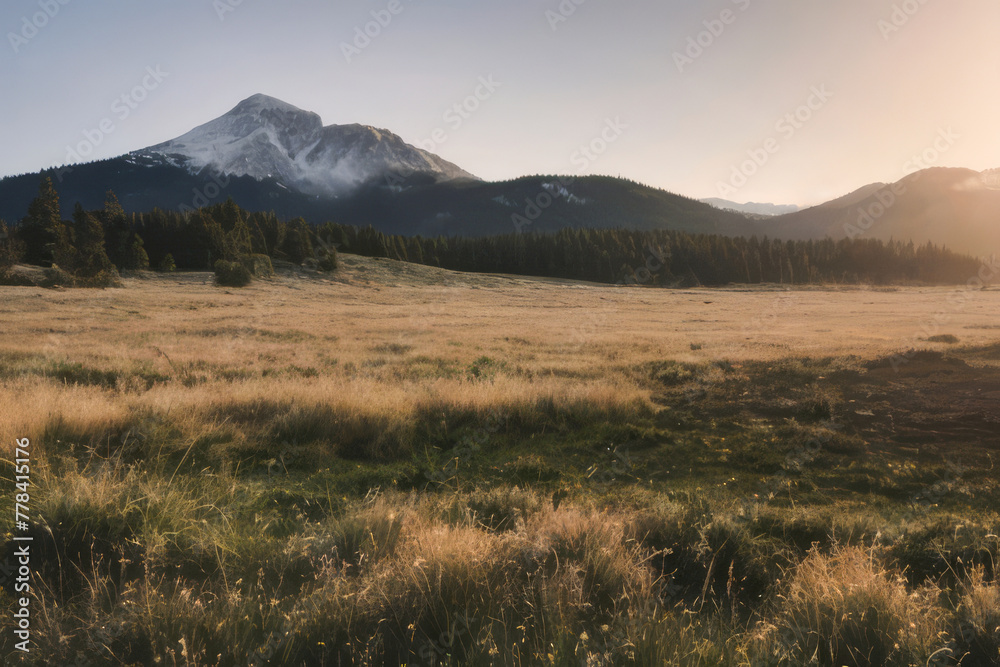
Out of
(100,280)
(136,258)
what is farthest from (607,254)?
(100,280)

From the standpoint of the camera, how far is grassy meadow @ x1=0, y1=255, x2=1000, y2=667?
285 cm

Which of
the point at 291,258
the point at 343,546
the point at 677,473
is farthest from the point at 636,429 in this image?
the point at 291,258

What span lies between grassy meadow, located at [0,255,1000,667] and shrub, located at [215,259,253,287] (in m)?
52.2

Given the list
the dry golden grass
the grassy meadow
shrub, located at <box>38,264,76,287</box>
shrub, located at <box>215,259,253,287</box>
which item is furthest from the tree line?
the grassy meadow

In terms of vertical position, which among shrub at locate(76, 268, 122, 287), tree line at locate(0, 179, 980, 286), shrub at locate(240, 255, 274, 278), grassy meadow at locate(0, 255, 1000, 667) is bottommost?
grassy meadow at locate(0, 255, 1000, 667)

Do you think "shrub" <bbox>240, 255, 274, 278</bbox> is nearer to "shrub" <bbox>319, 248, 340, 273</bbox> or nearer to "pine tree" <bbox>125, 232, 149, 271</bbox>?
"shrub" <bbox>319, 248, 340, 273</bbox>

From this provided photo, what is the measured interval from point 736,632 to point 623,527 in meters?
1.17

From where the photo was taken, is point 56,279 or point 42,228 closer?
point 56,279

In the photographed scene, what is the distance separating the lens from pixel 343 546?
384cm

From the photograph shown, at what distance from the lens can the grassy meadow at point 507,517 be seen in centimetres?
285

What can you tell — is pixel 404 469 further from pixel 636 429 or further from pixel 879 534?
pixel 879 534

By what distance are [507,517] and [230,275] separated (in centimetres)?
6757

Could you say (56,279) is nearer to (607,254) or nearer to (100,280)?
(100,280)

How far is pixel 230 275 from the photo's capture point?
61406 mm
